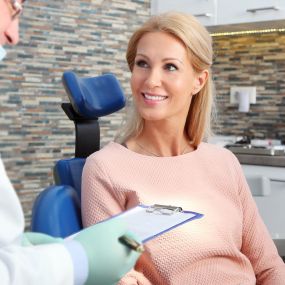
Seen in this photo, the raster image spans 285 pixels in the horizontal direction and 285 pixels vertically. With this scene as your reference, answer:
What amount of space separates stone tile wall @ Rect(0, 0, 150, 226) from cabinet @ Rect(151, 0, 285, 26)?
18.2 inches

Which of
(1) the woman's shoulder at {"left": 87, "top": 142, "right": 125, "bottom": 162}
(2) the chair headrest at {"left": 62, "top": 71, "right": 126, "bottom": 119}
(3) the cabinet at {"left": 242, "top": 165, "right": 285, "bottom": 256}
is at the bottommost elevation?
(3) the cabinet at {"left": 242, "top": 165, "right": 285, "bottom": 256}

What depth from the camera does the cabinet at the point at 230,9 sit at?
10.3 feet

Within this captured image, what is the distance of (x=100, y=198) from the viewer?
1.53 metres

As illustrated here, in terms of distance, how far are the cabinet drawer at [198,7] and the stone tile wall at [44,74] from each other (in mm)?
363

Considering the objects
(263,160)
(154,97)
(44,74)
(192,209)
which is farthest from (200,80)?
(44,74)

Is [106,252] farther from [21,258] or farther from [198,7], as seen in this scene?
[198,7]

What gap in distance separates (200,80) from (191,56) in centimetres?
12

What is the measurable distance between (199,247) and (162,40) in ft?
2.06

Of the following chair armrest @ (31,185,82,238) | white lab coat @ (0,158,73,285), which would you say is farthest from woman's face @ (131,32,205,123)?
white lab coat @ (0,158,73,285)

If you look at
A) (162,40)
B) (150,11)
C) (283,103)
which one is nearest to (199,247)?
(162,40)

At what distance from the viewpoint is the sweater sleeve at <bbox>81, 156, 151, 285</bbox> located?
152cm

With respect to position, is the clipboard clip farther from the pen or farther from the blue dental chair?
the blue dental chair

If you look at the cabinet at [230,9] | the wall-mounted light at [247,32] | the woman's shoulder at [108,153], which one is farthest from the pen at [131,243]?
the wall-mounted light at [247,32]

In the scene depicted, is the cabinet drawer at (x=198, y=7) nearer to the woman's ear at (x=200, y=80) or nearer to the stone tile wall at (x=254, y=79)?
the stone tile wall at (x=254, y=79)
